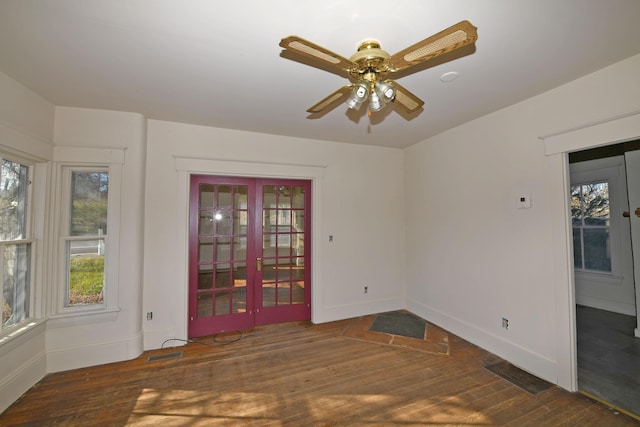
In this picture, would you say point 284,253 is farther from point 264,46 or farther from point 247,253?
point 264,46

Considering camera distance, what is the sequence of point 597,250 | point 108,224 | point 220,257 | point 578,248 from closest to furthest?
point 108,224, point 220,257, point 597,250, point 578,248

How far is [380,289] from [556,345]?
2226 mm

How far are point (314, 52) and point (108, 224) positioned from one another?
9.54ft

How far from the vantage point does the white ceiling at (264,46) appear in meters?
1.54

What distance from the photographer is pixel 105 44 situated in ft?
6.04

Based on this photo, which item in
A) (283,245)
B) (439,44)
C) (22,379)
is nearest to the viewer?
(439,44)

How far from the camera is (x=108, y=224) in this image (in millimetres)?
2902

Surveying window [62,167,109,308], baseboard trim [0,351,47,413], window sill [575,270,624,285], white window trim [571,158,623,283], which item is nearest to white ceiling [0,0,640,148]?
window [62,167,109,308]

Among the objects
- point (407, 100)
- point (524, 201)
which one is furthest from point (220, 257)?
point (524, 201)

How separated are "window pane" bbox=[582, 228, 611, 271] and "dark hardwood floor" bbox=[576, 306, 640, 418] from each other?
32.5 inches

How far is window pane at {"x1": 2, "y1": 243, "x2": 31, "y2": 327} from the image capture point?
236 cm

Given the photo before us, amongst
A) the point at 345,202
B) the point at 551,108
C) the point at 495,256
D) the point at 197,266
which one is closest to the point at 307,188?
the point at 345,202

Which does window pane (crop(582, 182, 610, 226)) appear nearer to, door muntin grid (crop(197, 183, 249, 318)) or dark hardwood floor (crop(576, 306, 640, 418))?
dark hardwood floor (crop(576, 306, 640, 418))

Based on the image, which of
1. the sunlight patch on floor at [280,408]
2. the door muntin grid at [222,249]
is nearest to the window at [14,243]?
the sunlight patch on floor at [280,408]
